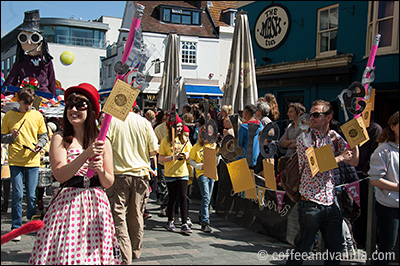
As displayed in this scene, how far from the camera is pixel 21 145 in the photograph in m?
5.59

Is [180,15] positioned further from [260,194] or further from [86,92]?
[86,92]

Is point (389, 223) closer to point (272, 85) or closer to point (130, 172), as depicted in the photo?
point (130, 172)

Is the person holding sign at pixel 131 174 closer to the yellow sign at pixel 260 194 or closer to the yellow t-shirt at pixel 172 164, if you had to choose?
the yellow t-shirt at pixel 172 164

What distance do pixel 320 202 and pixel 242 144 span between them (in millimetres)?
2409

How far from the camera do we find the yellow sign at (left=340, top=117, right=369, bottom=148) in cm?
398

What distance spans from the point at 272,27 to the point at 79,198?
48.2 ft

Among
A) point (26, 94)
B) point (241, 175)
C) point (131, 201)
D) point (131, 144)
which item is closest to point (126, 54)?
point (131, 144)

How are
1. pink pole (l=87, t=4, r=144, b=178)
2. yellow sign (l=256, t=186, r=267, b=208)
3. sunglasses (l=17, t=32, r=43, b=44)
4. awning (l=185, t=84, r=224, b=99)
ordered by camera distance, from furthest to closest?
awning (l=185, t=84, r=224, b=99) < sunglasses (l=17, t=32, r=43, b=44) < yellow sign (l=256, t=186, r=267, b=208) < pink pole (l=87, t=4, r=144, b=178)

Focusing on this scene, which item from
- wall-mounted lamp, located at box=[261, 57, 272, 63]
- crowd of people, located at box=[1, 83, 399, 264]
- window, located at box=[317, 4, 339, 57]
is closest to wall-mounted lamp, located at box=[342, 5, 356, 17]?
window, located at box=[317, 4, 339, 57]

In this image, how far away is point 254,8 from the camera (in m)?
17.2

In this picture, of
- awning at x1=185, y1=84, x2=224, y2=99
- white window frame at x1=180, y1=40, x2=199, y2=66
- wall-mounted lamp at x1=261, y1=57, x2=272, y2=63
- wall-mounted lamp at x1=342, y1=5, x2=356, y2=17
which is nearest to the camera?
wall-mounted lamp at x1=342, y1=5, x2=356, y2=17

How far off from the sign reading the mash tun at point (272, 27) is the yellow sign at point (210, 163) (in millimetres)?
10686

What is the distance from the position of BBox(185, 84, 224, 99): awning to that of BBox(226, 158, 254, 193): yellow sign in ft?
76.8

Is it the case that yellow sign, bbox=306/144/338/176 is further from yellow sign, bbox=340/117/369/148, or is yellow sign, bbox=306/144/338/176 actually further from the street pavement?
the street pavement
